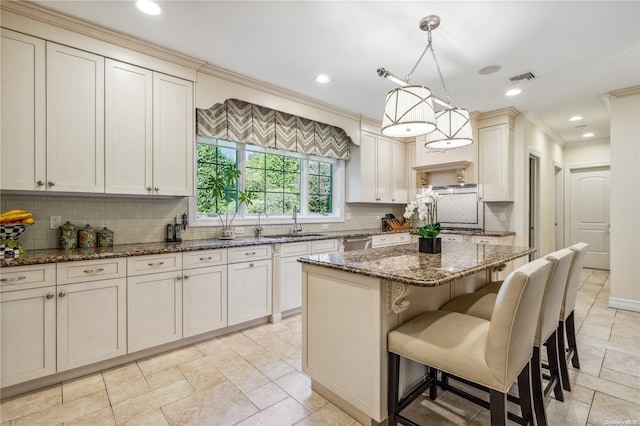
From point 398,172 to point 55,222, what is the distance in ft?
15.3

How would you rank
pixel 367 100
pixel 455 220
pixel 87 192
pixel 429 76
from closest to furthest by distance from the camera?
pixel 87 192 < pixel 429 76 < pixel 367 100 < pixel 455 220

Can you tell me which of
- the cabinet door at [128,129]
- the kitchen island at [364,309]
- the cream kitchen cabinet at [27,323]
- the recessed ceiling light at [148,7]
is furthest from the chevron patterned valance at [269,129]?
the kitchen island at [364,309]

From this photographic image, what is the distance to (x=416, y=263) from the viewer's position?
1.88 meters

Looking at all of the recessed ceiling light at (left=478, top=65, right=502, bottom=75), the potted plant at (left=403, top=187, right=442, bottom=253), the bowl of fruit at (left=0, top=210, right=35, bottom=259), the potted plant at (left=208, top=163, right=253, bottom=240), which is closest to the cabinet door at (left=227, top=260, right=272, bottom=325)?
the potted plant at (left=208, top=163, right=253, bottom=240)

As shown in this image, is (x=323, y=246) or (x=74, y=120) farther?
(x=323, y=246)

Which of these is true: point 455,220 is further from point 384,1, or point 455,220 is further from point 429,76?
point 384,1

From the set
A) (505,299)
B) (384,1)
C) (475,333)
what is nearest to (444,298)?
(475,333)

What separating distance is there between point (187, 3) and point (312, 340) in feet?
8.18

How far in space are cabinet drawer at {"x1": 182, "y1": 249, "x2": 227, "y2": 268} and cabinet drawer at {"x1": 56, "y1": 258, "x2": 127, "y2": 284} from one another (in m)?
0.47

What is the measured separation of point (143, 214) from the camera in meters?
3.01

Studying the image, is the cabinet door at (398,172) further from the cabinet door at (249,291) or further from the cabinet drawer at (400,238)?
the cabinet door at (249,291)

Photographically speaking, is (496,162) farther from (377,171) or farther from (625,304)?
(625,304)

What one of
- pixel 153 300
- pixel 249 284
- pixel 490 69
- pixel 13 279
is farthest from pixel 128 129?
pixel 490 69

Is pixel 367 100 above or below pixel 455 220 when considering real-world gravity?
above
